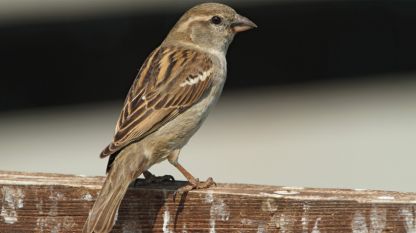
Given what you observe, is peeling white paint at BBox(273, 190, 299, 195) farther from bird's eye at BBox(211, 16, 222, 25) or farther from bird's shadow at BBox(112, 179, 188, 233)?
bird's eye at BBox(211, 16, 222, 25)

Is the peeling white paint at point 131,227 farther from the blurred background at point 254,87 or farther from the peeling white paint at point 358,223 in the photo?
the blurred background at point 254,87

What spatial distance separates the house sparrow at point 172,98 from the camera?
4.09 meters

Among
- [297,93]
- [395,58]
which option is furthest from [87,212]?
[395,58]

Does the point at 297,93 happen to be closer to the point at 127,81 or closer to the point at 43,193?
the point at 127,81

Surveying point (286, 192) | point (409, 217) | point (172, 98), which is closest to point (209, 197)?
point (286, 192)

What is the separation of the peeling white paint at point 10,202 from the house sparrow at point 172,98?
28 centimetres

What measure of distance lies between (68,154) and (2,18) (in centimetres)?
104

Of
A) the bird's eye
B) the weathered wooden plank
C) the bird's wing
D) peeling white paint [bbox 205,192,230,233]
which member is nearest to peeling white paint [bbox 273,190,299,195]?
the weathered wooden plank

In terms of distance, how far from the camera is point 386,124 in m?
6.90

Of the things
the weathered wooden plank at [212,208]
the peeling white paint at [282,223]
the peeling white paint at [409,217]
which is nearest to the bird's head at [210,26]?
the weathered wooden plank at [212,208]

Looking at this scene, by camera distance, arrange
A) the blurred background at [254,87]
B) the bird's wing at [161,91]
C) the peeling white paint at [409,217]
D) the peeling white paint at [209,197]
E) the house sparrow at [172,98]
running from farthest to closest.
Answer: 1. the blurred background at [254,87]
2. the bird's wing at [161,91]
3. the house sparrow at [172,98]
4. the peeling white paint at [209,197]
5. the peeling white paint at [409,217]

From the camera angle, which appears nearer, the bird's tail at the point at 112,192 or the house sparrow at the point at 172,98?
the bird's tail at the point at 112,192

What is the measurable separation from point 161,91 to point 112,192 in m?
1.08

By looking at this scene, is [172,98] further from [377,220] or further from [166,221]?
[377,220]
